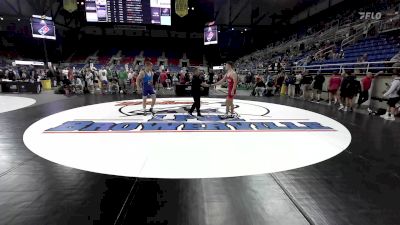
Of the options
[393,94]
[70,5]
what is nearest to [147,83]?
[393,94]

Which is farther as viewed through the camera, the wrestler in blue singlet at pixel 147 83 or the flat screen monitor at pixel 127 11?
the flat screen monitor at pixel 127 11

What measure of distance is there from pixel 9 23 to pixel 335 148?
131ft

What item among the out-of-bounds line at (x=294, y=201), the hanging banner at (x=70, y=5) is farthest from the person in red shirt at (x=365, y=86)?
the hanging banner at (x=70, y=5)

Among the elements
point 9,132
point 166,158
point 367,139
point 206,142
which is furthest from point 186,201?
point 9,132

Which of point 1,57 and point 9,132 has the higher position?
point 1,57

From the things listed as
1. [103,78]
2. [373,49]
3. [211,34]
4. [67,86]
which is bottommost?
[67,86]

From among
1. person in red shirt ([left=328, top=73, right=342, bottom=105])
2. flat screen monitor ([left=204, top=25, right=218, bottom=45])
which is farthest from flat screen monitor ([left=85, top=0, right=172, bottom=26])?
person in red shirt ([left=328, top=73, right=342, bottom=105])

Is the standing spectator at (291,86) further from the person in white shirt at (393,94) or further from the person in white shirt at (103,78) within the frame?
the person in white shirt at (103,78)

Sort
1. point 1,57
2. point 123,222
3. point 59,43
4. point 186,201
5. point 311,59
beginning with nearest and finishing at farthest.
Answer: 1. point 123,222
2. point 186,201
3. point 311,59
4. point 1,57
5. point 59,43

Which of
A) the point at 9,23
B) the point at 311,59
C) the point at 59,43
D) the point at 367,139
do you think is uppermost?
the point at 9,23

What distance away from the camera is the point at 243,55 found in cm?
3784

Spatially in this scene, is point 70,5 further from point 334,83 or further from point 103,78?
point 334,83

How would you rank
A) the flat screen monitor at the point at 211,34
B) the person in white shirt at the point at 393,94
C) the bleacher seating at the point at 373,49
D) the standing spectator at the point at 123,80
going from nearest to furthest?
the person in white shirt at the point at 393,94 < the bleacher seating at the point at 373,49 < the standing spectator at the point at 123,80 < the flat screen monitor at the point at 211,34

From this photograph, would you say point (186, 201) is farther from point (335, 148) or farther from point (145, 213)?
→ point (335, 148)
